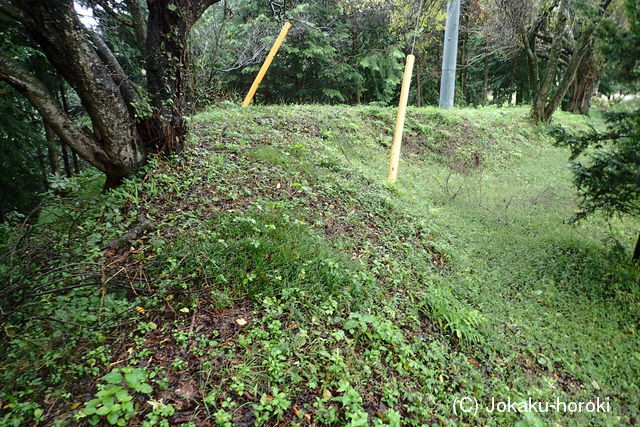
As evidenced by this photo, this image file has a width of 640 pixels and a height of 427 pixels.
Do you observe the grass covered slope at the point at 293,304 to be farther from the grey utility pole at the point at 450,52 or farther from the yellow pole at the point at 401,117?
the grey utility pole at the point at 450,52

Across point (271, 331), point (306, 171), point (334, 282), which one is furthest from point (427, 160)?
point (271, 331)

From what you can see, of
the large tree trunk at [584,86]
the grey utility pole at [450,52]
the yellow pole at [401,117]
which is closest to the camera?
the yellow pole at [401,117]

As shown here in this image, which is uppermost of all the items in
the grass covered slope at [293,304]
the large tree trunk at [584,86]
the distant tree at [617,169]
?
the large tree trunk at [584,86]

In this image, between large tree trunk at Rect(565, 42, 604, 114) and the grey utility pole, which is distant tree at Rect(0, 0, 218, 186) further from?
large tree trunk at Rect(565, 42, 604, 114)

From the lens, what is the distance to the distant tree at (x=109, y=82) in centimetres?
316

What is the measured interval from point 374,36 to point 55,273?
15.2 meters

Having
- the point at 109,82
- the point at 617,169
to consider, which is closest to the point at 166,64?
the point at 109,82

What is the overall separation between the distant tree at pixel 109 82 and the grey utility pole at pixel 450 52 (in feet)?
33.9

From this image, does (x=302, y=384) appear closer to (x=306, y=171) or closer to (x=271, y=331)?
(x=271, y=331)

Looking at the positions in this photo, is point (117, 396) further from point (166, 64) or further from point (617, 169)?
point (617, 169)

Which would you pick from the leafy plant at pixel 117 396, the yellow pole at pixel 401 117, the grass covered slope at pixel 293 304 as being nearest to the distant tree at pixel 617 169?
the grass covered slope at pixel 293 304

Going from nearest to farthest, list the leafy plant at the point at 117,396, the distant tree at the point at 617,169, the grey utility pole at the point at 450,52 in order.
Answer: the leafy plant at the point at 117,396, the distant tree at the point at 617,169, the grey utility pole at the point at 450,52

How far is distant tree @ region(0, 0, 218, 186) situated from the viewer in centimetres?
316

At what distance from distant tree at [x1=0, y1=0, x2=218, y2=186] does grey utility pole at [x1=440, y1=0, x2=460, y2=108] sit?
1033 cm
